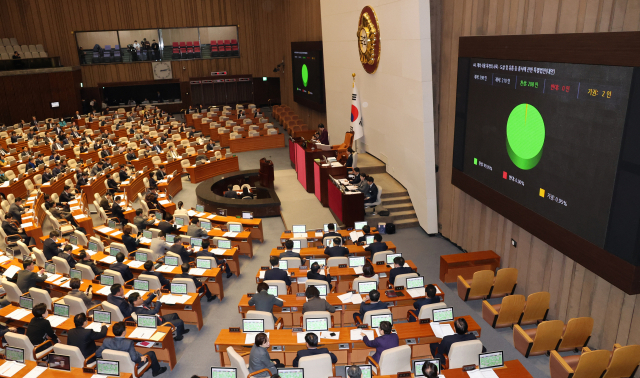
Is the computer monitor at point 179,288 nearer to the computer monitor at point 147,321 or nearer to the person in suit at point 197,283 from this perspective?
the person in suit at point 197,283

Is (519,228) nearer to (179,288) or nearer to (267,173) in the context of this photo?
(179,288)

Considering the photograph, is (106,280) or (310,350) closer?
(310,350)

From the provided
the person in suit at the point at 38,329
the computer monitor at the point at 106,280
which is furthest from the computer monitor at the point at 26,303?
the computer monitor at the point at 106,280

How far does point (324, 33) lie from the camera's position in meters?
20.8

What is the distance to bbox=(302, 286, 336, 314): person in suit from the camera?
7835mm

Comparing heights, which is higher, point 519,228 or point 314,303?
point 519,228

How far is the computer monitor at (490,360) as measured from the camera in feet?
20.4

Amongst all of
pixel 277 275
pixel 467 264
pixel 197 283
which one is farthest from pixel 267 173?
pixel 467 264

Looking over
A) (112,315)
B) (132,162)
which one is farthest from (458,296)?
(132,162)

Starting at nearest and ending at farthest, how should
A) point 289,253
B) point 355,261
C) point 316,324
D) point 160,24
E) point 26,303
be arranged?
point 316,324 < point 26,303 < point 355,261 < point 289,253 < point 160,24

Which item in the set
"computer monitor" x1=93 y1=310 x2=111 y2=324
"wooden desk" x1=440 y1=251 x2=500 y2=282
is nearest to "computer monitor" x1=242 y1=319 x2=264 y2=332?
"computer monitor" x1=93 y1=310 x2=111 y2=324

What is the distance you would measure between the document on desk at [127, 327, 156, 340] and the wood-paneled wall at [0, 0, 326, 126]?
69.6 feet

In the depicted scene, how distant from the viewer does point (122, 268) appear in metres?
9.55

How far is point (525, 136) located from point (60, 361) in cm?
840
